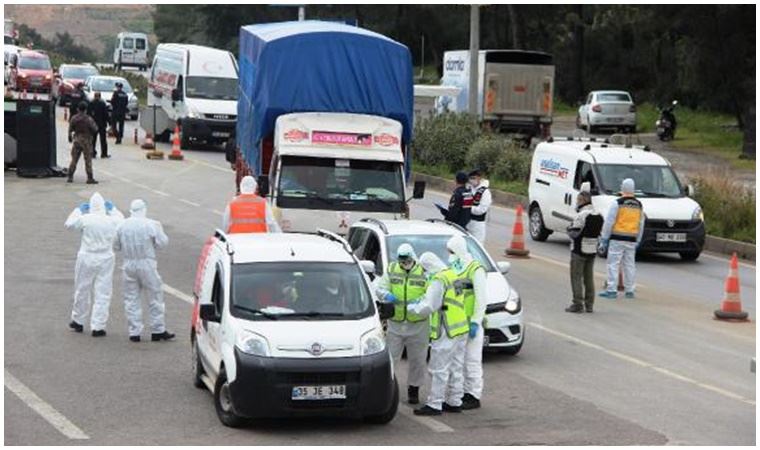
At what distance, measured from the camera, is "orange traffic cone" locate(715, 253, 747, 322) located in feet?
70.4

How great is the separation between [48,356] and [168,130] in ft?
105

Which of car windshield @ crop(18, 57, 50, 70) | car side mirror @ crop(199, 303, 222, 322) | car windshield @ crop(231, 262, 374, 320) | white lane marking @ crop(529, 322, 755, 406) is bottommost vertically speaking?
white lane marking @ crop(529, 322, 755, 406)

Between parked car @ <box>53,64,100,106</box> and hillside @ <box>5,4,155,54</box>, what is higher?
hillside @ <box>5,4,155,54</box>

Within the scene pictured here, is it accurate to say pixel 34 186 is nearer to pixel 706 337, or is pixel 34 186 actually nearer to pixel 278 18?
pixel 706 337

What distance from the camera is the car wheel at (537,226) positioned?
2978cm

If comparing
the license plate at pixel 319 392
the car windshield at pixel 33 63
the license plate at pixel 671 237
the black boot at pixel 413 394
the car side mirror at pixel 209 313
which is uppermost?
the car windshield at pixel 33 63

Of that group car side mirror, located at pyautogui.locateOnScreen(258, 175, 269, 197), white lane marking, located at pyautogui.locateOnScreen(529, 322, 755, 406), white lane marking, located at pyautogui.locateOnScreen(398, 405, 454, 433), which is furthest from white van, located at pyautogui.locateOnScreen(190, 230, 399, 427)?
car side mirror, located at pyautogui.locateOnScreen(258, 175, 269, 197)

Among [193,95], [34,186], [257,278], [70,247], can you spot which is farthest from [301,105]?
[193,95]

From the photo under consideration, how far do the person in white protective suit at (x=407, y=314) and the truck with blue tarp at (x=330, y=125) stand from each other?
7.17m

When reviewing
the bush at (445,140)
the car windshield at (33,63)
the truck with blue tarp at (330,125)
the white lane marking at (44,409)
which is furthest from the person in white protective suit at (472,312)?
the car windshield at (33,63)

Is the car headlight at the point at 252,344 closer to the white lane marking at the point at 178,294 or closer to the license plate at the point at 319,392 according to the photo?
the license plate at the point at 319,392

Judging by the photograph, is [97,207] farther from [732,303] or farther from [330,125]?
[732,303]

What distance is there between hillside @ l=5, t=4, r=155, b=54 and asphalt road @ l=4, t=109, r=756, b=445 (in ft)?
473

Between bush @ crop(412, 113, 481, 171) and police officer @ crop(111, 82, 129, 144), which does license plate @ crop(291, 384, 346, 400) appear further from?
police officer @ crop(111, 82, 129, 144)
